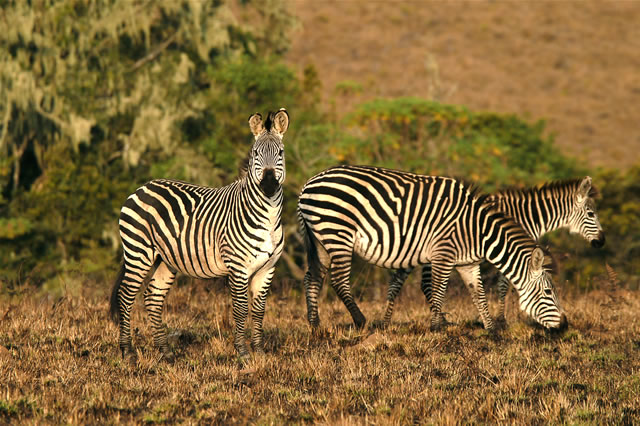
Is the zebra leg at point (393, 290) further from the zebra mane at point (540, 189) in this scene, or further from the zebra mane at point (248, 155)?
the zebra mane at point (248, 155)

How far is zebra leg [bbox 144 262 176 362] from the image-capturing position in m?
8.44

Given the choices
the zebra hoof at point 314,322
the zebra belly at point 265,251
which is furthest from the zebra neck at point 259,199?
the zebra hoof at point 314,322

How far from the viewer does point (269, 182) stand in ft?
24.4

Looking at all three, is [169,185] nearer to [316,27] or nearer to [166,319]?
[166,319]

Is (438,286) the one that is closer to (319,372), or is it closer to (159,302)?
(319,372)

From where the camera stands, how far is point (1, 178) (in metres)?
25.7

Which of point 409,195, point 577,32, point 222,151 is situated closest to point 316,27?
point 577,32

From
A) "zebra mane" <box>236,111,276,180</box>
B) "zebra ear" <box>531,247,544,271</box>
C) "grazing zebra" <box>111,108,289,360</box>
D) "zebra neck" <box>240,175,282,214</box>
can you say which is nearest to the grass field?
"grazing zebra" <box>111,108,289,360</box>

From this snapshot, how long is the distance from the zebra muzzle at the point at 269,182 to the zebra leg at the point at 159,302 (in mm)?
1996

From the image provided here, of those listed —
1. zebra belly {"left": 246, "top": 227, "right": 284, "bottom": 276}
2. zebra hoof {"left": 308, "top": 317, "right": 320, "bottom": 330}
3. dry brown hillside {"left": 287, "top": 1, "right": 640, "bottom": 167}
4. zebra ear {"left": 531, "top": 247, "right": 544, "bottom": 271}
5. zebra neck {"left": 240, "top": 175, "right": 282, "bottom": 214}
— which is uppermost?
zebra neck {"left": 240, "top": 175, "right": 282, "bottom": 214}

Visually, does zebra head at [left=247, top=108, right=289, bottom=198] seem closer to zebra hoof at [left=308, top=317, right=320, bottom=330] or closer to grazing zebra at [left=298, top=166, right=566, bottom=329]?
grazing zebra at [left=298, top=166, right=566, bottom=329]

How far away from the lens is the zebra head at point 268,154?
24.5 ft

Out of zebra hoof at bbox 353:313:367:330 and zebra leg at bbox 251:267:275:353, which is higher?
zebra leg at bbox 251:267:275:353

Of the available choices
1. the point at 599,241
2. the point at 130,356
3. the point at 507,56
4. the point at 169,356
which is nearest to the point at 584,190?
the point at 599,241
